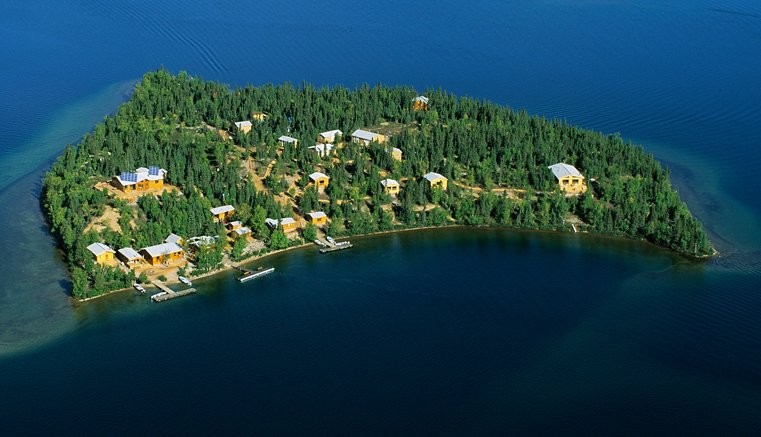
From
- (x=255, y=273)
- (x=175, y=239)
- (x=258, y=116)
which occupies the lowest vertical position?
(x=255, y=273)

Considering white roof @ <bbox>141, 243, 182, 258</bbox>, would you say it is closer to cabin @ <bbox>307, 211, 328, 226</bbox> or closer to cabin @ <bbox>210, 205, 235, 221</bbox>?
cabin @ <bbox>210, 205, 235, 221</bbox>

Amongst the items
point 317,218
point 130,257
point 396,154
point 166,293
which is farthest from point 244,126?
point 166,293

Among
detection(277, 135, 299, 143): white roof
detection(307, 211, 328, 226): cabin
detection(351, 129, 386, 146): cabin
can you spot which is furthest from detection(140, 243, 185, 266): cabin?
detection(351, 129, 386, 146): cabin

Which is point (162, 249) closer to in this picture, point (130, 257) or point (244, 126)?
point (130, 257)

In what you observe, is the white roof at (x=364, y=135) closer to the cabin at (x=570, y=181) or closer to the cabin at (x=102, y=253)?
the cabin at (x=570, y=181)

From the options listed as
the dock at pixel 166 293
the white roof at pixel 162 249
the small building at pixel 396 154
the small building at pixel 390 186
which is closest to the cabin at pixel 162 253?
the white roof at pixel 162 249

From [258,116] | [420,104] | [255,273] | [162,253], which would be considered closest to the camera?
[255,273]

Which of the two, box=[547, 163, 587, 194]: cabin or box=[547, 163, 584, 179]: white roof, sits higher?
box=[547, 163, 584, 179]: white roof
